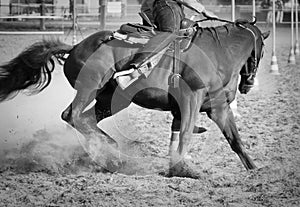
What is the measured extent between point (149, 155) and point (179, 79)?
3.72 feet

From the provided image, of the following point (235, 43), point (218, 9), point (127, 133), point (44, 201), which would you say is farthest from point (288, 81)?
point (218, 9)

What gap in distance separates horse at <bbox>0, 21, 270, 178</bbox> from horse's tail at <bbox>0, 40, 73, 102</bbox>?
0.02 metres

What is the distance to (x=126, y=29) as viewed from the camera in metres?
6.77

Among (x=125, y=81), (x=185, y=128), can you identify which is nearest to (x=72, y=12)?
(x=125, y=81)

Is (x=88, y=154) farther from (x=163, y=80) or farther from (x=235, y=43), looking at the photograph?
(x=235, y=43)

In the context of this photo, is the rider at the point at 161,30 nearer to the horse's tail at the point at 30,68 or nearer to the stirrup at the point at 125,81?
the stirrup at the point at 125,81

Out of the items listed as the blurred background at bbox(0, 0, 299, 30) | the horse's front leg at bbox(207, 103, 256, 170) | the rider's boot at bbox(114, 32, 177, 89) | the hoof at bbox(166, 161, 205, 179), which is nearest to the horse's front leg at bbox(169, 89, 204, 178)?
the hoof at bbox(166, 161, 205, 179)

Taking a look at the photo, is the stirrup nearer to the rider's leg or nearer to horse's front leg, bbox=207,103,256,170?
the rider's leg

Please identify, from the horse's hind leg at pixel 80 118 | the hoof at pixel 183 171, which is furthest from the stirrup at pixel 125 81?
the hoof at pixel 183 171

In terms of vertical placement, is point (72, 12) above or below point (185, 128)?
above

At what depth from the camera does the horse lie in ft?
21.0

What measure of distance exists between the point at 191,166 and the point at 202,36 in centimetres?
148

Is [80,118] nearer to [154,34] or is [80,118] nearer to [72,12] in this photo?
[154,34]

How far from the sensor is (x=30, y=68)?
7191 mm
